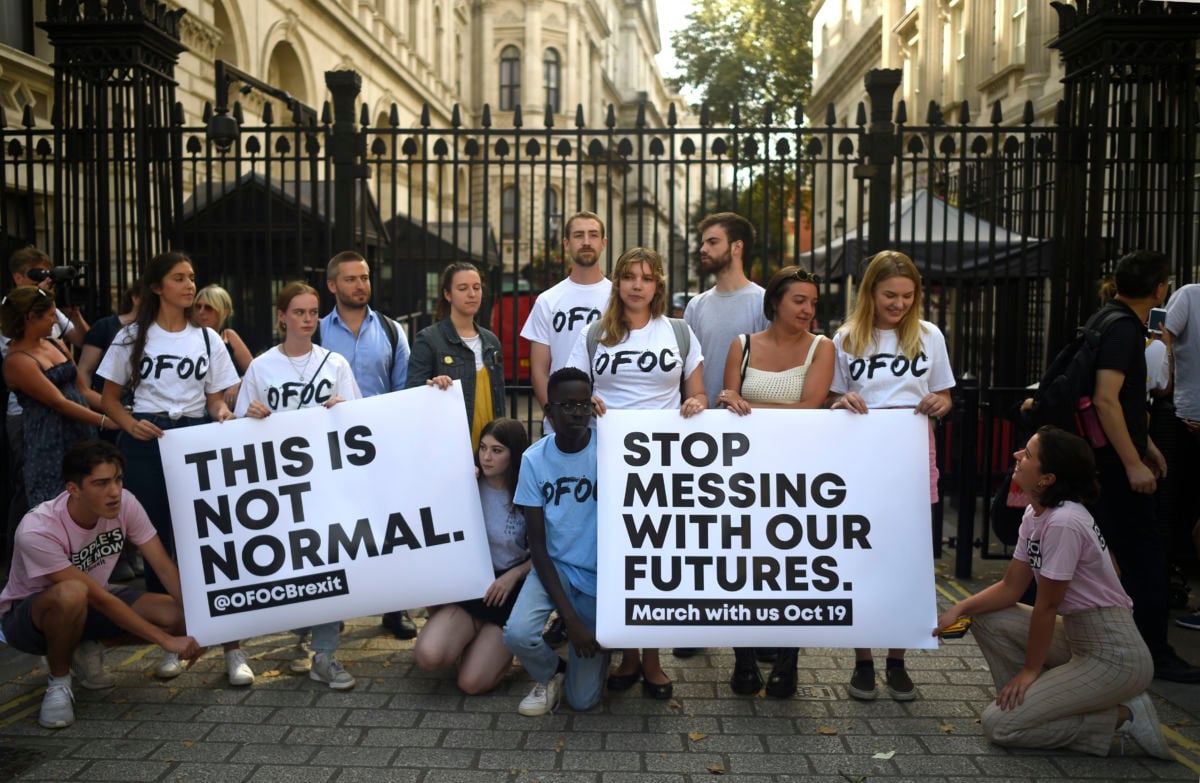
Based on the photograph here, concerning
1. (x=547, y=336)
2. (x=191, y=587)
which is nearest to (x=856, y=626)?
(x=547, y=336)

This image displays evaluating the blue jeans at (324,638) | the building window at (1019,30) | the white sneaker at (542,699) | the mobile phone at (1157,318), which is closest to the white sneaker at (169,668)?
the blue jeans at (324,638)

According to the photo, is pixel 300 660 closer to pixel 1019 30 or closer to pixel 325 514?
pixel 325 514

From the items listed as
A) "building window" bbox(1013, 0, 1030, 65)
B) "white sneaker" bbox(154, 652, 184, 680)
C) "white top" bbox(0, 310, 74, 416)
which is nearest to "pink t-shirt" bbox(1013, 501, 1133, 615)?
"white sneaker" bbox(154, 652, 184, 680)

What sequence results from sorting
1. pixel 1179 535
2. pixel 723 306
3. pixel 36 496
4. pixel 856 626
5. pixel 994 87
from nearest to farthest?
1. pixel 856 626
2. pixel 723 306
3. pixel 36 496
4. pixel 1179 535
5. pixel 994 87

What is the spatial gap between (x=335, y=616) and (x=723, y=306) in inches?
100.0

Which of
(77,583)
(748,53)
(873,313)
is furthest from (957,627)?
(748,53)

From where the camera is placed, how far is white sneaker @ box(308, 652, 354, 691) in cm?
500

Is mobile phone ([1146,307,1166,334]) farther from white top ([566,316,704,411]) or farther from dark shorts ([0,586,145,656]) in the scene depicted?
dark shorts ([0,586,145,656])

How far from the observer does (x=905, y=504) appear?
190 inches

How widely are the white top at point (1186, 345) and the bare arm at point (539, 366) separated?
11.7 feet

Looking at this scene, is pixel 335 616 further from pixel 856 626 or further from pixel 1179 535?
pixel 1179 535

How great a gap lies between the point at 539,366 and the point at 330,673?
73.4 inches

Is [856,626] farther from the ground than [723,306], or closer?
closer

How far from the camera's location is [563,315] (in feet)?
18.7
